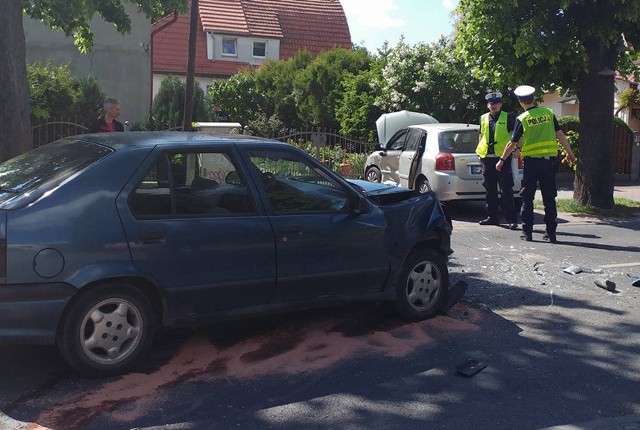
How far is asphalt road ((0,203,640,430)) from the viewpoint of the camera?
4.88m

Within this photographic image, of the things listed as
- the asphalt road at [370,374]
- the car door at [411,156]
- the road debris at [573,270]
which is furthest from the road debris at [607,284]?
the car door at [411,156]

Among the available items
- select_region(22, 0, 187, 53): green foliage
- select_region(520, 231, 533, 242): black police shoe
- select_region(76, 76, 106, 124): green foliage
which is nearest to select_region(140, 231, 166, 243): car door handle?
select_region(22, 0, 187, 53): green foliage

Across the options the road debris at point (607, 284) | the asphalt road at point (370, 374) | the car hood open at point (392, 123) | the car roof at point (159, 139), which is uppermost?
the car hood open at point (392, 123)

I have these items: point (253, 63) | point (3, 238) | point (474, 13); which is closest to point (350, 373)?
point (3, 238)

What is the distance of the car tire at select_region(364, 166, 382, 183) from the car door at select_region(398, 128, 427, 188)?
1393 millimetres

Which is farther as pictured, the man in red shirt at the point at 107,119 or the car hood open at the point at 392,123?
the car hood open at the point at 392,123

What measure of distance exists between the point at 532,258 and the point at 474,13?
18.2ft

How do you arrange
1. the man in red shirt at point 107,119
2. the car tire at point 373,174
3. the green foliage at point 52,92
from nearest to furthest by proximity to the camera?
the man in red shirt at point 107,119
the car tire at point 373,174
the green foliage at point 52,92

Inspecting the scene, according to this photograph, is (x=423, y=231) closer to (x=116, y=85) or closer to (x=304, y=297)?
(x=304, y=297)

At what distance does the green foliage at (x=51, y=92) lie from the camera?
1678 centimetres

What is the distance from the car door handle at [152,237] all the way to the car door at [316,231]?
860mm

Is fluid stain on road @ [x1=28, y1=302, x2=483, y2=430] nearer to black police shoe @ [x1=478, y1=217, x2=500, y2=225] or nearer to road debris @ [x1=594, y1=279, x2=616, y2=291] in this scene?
road debris @ [x1=594, y1=279, x2=616, y2=291]

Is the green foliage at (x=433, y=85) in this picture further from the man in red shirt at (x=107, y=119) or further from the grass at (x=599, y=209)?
the man in red shirt at (x=107, y=119)

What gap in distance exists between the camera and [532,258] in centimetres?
964
